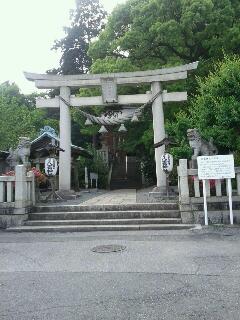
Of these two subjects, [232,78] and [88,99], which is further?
[88,99]

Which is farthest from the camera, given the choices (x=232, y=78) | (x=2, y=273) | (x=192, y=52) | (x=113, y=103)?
(x=192, y=52)

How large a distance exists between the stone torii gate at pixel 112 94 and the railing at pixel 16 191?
4.41 meters

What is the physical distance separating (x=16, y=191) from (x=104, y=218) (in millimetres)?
2851

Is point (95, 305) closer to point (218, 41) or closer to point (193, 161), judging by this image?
point (193, 161)

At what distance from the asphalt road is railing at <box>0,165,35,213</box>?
Answer: 2.39 metres

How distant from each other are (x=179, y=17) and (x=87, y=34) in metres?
17.4

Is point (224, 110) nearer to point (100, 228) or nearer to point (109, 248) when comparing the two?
point (100, 228)

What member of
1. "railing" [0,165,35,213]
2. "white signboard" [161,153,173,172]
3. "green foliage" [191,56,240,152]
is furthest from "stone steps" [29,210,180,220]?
"green foliage" [191,56,240,152]

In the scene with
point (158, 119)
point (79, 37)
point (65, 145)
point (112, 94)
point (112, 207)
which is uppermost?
point (79, 37)

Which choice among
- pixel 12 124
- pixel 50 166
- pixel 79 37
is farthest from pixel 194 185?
pixel 79 37

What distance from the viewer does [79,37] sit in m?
35.7

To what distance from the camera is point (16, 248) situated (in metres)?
7.50

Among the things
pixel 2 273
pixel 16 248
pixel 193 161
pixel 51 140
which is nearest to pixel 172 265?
pixel 2 273

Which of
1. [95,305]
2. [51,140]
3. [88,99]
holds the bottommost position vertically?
[95,305]
